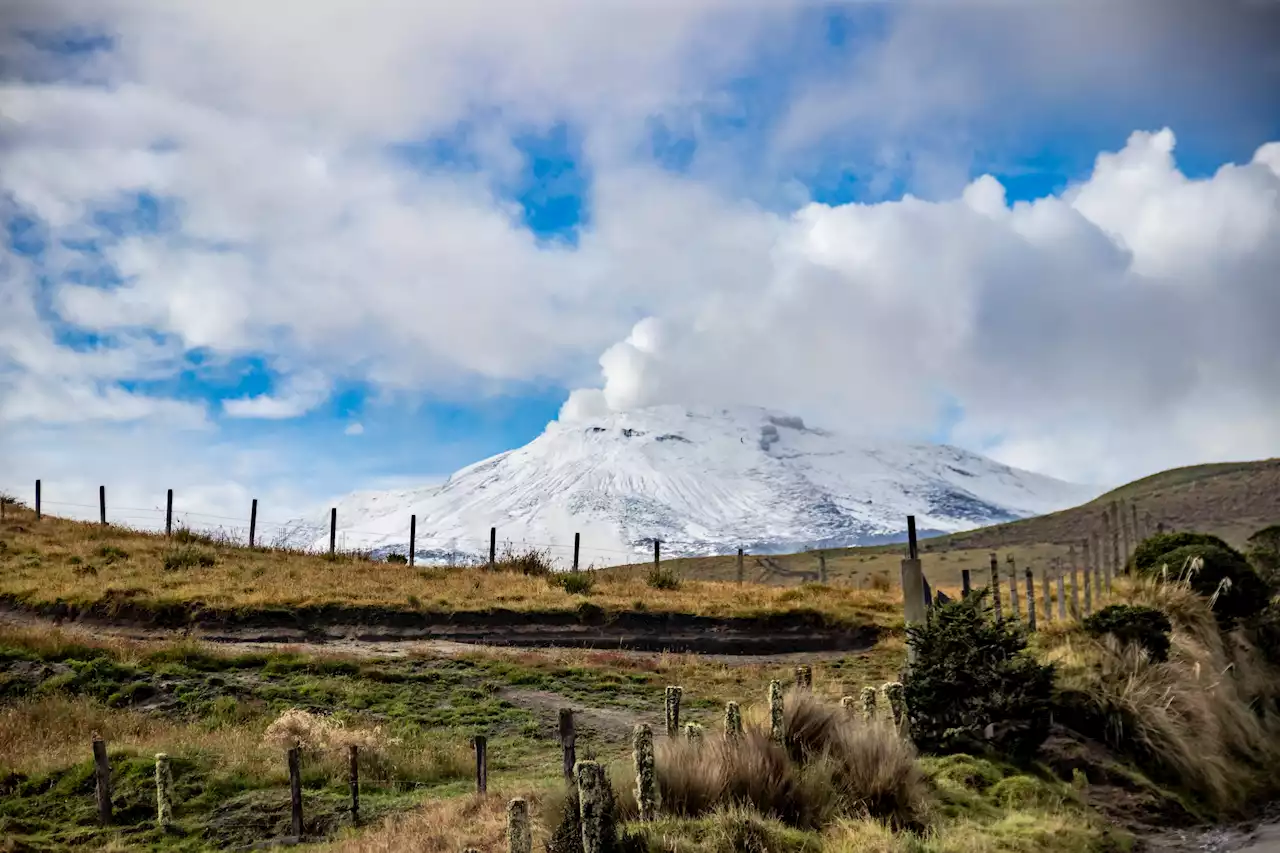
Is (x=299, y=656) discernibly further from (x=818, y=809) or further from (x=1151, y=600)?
(x=1151, y=600)

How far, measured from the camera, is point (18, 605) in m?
27.2

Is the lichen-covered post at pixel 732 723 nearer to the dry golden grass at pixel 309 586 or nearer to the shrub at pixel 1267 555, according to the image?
the shrub at pixel 1267 555

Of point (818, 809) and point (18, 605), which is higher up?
point (18, 605)

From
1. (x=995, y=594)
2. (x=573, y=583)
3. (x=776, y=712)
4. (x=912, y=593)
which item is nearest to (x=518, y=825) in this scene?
(x=776, y=712)

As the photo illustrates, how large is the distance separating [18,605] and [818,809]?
2404cm

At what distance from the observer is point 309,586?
2928 centimetres

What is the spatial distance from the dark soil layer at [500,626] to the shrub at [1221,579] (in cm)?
883

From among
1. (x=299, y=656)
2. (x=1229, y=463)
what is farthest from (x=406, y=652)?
(x=1229, y=463)

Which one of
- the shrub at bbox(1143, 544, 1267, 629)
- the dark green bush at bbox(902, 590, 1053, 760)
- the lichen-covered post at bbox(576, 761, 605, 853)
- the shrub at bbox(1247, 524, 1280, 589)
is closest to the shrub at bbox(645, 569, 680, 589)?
the shrub at bbox(1247, 524, 1280, 589)

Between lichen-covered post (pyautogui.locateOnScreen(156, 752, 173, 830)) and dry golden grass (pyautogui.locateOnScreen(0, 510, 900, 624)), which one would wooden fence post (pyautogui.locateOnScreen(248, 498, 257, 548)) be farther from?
lichen-covered post (pyautogui.locateOnScreen(156, 752, 173, 830))

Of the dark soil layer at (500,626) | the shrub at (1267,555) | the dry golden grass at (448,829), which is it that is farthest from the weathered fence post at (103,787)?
the shrub at (1267,555)

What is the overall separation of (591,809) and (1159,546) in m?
17.3

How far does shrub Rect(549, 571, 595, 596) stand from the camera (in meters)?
31.9

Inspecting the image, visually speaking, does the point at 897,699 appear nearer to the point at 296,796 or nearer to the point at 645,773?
the point at 645,773
